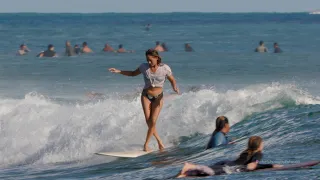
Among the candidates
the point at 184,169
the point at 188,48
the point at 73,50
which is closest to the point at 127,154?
the point at 184,169

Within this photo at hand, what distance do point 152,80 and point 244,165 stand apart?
3.05m

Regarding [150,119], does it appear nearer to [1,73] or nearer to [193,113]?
[193,113]

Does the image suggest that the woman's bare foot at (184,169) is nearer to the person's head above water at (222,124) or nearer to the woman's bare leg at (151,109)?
the person's head above water at (222,124)

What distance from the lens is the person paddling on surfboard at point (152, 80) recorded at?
13578 millimetres

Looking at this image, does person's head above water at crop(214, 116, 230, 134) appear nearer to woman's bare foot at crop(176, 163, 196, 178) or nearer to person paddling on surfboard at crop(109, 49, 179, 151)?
person paddling on surfboard at crop(109, 49, 179, 151)

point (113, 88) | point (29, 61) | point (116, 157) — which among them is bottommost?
point (116, 157)

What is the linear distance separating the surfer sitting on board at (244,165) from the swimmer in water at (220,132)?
1.49 m

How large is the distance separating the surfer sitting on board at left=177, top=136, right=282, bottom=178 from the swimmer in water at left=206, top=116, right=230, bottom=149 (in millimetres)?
1489

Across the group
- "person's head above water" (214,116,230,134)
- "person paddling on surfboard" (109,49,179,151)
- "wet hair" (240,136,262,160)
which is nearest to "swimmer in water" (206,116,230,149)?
"person's head above water" (214,116,230,134)

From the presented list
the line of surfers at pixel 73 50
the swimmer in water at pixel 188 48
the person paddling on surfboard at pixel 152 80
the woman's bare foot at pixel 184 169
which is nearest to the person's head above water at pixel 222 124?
the person paddling on surfboard at pixel 152 80

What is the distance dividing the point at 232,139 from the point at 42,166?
3238mm

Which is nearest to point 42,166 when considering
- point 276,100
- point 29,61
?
point 276,100

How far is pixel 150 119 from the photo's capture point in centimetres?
1407

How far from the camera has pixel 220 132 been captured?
12.9 metres
